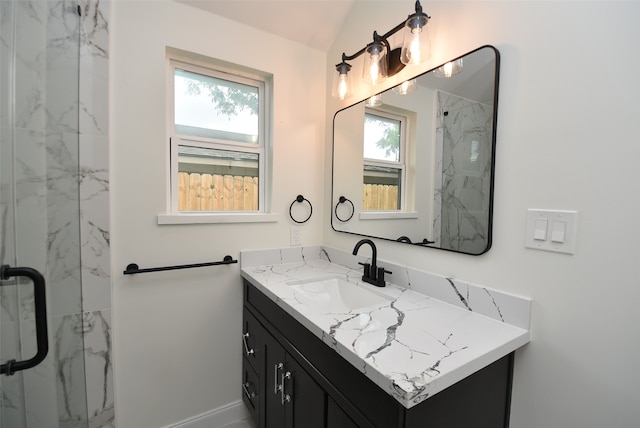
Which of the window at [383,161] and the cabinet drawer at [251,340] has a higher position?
the window at [383,161]

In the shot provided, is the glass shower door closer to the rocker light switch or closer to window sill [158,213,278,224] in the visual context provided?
window sill [158,213,278,224]

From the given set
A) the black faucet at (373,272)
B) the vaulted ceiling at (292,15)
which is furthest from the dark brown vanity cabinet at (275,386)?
the vaulted ceiling at (292,15)

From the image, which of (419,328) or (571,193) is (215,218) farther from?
(571,193)

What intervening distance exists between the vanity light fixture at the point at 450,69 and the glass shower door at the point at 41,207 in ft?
4.87

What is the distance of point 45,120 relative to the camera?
41.5 inches

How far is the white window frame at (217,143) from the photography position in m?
1.52

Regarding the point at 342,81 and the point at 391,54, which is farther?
the point at 342,81

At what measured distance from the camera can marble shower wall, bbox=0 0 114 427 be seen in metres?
0.90

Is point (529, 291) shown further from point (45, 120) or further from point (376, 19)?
point (45, 120)

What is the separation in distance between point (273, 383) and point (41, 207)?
3.84 feet

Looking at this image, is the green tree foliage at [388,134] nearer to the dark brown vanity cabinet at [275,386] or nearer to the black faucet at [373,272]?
the black faucet at [373,272]

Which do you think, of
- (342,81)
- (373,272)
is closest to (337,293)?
(373,272)

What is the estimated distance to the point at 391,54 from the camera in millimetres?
1365

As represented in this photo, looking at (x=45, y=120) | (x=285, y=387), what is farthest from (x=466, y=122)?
(x=45, y=120)
